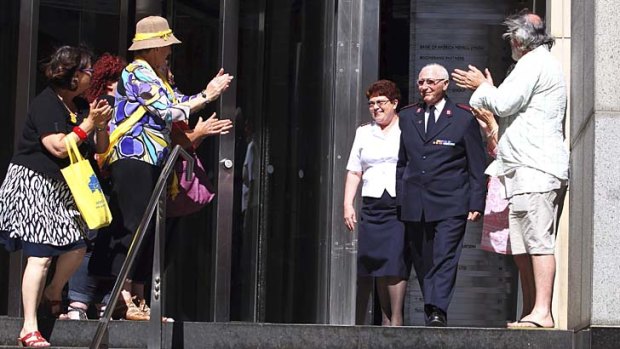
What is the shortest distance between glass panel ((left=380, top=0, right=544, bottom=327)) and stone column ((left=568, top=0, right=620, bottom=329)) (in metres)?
2.78

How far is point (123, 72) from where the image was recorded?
957 centimetres

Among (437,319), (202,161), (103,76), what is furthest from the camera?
(202,161)

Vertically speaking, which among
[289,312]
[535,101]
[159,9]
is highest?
[159,9]

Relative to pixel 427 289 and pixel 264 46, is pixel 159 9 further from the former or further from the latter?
pixel 427 289

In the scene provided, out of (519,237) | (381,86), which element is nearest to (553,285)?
(519,237)

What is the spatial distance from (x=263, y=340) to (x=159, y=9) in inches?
151

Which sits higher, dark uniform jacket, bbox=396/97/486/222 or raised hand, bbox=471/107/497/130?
raised hand, bbox=471/107/497/130

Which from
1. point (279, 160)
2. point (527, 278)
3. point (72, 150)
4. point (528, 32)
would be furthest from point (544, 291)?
point (279, 160)

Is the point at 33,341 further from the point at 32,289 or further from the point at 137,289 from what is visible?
the point at 137,289

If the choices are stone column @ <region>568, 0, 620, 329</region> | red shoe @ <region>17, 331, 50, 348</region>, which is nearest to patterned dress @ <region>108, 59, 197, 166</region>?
red shoe @ <region>17, 331, 50, 348</region>

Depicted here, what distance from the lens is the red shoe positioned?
28.3ft

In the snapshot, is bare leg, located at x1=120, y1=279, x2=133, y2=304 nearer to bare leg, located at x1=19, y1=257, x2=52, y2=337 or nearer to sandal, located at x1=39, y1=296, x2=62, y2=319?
sandal, located at x1=39, y1=296, x2=62, y2=319

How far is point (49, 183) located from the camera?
8.99 metres

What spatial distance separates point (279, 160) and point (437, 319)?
280cm
